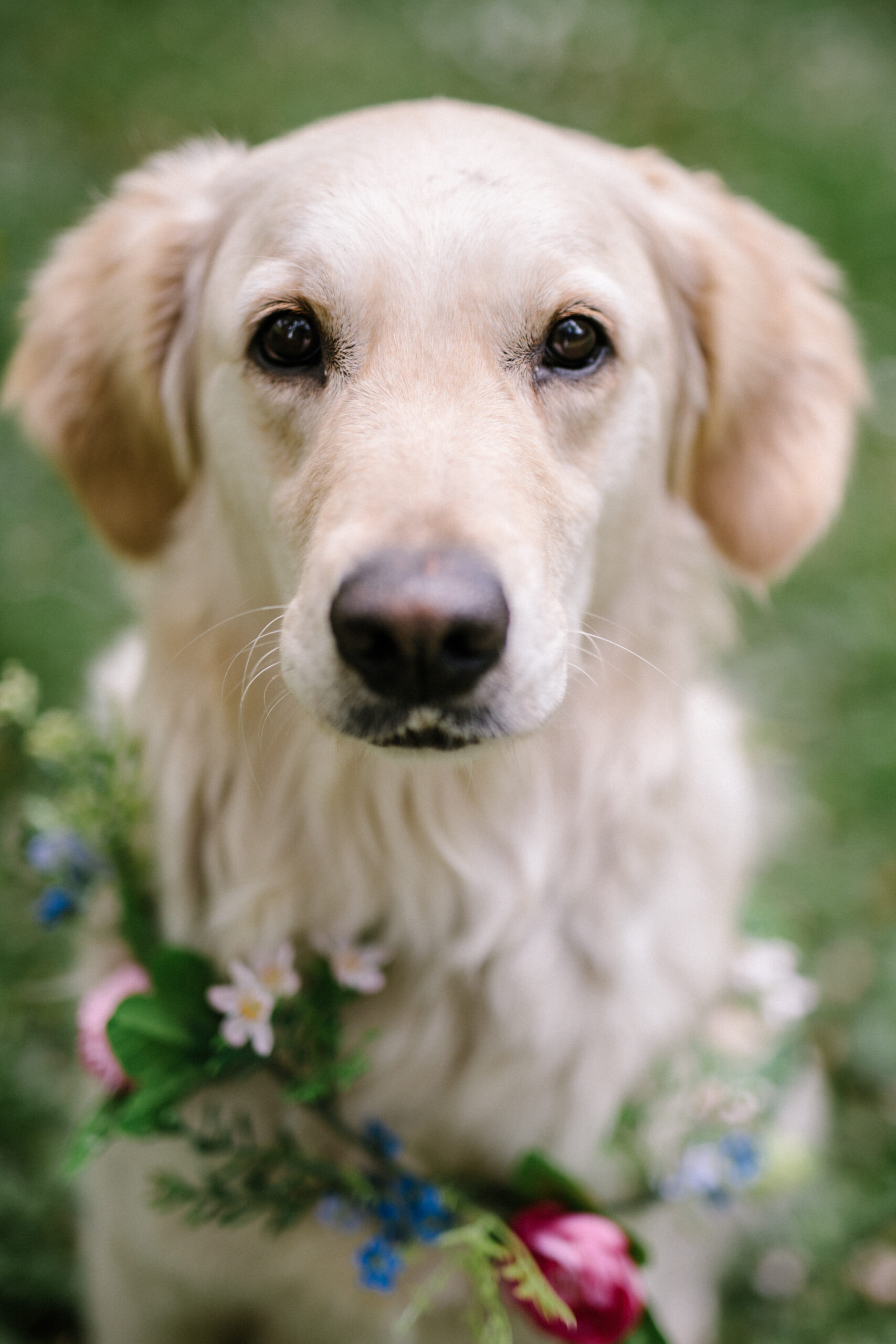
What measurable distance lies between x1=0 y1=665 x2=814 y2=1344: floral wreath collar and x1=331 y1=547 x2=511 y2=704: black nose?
2.00ft

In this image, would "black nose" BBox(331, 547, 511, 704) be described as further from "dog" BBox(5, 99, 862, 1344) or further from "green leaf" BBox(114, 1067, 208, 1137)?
"green leaf" BBox(114, 1067, 208, 1137)

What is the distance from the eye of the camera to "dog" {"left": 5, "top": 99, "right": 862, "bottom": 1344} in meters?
1.69

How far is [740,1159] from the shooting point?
2.14m

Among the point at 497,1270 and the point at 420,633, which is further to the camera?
the point at 497,1270

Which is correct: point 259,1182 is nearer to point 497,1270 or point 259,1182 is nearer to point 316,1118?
point 316,1118

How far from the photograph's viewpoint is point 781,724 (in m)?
4.23

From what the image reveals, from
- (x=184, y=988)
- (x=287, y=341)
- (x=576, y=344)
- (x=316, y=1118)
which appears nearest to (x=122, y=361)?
(x=287, y=341)

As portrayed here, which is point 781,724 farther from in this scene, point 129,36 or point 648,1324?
point 129,36

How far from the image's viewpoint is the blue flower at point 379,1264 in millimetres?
1855

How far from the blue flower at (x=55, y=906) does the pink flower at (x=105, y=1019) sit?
0.16m

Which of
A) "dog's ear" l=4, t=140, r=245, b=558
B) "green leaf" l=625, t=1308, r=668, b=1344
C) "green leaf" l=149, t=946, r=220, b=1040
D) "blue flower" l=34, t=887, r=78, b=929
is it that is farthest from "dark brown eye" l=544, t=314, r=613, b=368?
"green leaf" l=625, t=1308, r=668, b=1344

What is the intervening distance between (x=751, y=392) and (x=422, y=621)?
118 centimetres

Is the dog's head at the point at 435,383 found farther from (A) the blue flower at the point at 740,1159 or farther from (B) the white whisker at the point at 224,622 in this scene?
(A) the blue flower at the point at 740,1159

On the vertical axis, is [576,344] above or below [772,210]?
below
